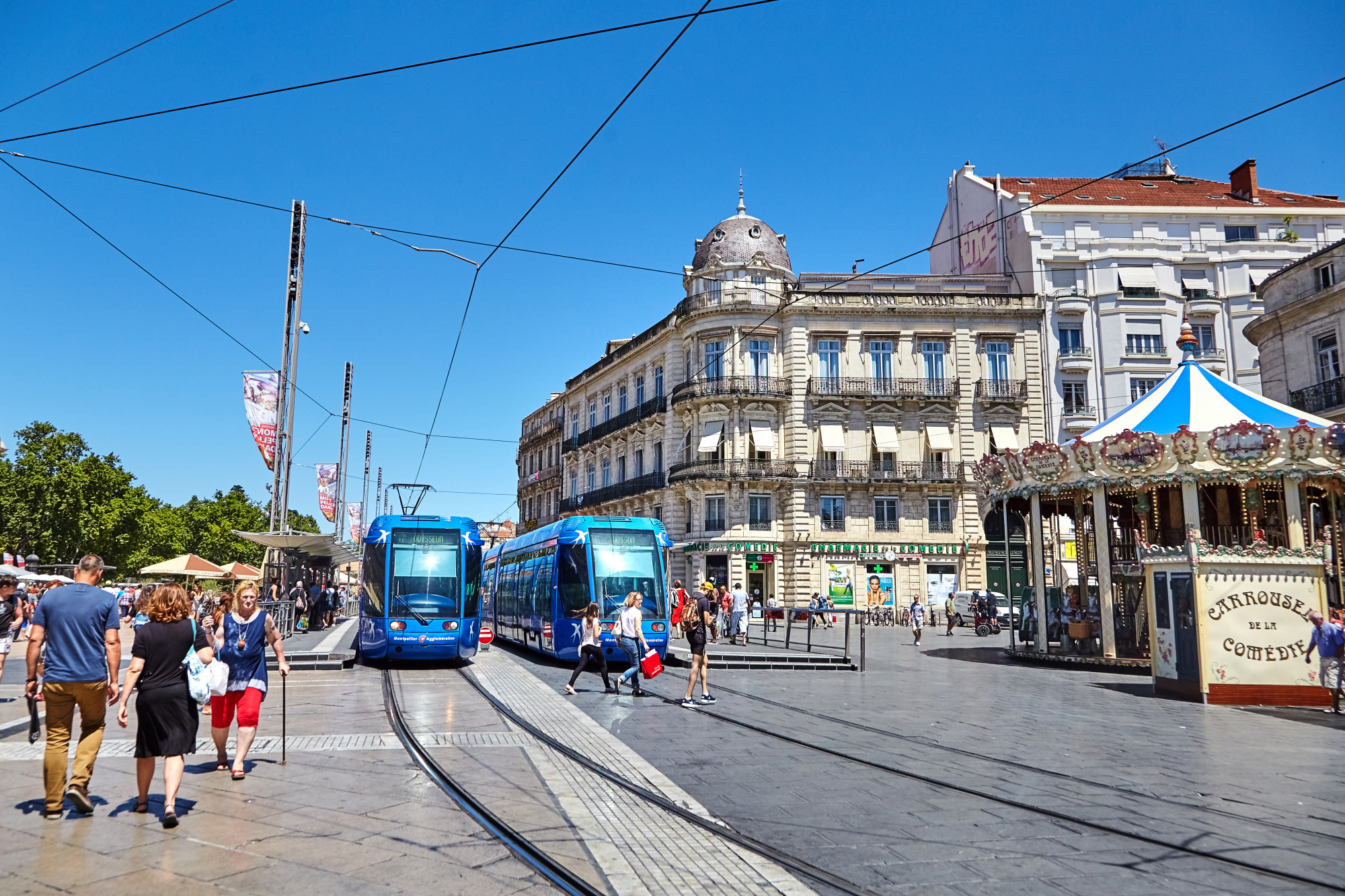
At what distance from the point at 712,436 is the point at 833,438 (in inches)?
198

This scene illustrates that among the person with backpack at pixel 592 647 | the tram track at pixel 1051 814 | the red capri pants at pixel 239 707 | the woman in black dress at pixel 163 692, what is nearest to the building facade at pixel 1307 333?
the person with backpack at pixel 592 647

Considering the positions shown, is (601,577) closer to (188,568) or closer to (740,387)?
(188,568)

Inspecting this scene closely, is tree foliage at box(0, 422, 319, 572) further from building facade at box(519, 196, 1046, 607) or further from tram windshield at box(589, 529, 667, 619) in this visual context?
tram windshield at box(589, 529, 667, 619)

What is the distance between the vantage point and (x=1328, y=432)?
17.7 meters

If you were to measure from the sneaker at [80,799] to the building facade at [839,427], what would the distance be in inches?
1373

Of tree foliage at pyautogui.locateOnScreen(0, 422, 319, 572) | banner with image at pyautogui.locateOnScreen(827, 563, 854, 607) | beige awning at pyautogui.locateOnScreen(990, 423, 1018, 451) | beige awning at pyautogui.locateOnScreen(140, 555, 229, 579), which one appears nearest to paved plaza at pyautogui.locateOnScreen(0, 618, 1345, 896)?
beige awning at pyautogui.locateOnScreen(140, 555, 229, 579)

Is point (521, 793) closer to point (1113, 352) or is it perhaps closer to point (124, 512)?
point (1113, 352)

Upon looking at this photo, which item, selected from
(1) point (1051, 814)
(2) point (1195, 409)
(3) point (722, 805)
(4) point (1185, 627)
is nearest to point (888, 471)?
(2) point (1195, 409)

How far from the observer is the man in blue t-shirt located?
20.7ft

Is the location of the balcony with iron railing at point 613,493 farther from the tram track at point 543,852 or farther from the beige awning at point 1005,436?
the tram track at point 543,852

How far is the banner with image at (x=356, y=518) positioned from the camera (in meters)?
48.3

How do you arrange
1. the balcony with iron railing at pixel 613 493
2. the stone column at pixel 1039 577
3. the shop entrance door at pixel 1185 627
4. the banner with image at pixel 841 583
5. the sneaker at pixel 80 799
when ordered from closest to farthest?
the sneaker at pixel 80 799 → the shop entrance door at pixel 1185 627 → the stone column at pixel 1039 577 → the banner with image at pixel 841 583 → the balcony with iron railing at pixel 613 493

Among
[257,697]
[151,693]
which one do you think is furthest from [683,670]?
[151,693]

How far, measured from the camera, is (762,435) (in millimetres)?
41062
